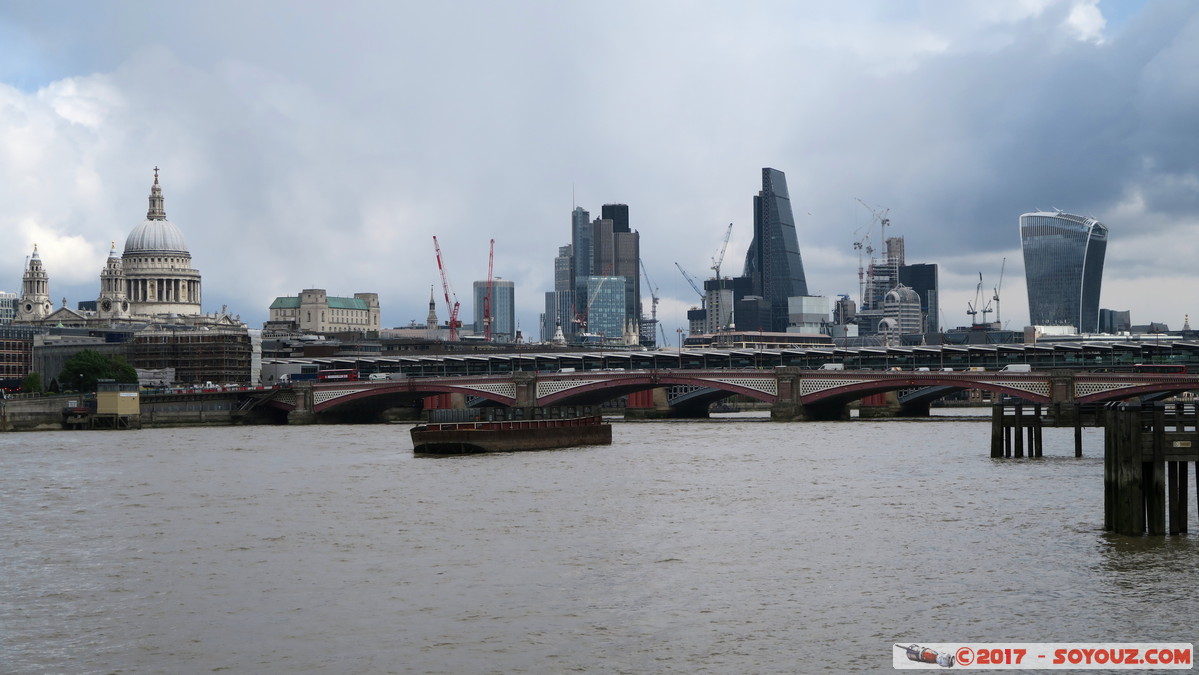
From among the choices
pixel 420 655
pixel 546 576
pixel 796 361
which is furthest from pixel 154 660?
pixel 796 361

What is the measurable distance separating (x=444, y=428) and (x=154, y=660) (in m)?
52.5

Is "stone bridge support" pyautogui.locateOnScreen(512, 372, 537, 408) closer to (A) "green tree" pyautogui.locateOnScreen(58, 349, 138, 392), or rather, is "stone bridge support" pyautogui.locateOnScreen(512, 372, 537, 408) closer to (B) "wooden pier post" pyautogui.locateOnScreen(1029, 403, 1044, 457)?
(A) "green tree" pyautogui.locateOnScreen(58, 349, 138, 392)

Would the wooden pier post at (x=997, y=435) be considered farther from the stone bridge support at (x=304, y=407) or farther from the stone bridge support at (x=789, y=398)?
the stone bridge support at (x=304, y=407)

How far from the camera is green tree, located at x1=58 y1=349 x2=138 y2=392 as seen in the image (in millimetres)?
156375

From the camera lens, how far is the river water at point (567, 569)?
2938 cm

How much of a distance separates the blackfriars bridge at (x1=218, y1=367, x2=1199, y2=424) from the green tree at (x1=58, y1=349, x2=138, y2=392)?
91.6 ft

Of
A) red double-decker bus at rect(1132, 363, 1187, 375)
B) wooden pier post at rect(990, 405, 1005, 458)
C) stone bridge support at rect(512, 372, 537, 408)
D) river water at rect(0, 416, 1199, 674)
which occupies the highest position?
red double-decker bus at rect(1132, 363, 1187, 375)

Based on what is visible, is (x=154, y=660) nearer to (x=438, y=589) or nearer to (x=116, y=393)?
(x=438, y=589)

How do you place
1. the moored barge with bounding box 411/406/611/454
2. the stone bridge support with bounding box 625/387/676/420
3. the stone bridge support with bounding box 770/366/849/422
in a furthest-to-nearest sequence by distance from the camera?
the stone bridge support with bounding box 625/387/676/420, the stone bridge support with bounding box 770/366/849/422, the moored barge with bounding box 411/406/611/454

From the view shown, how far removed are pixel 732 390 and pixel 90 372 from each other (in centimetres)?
7217

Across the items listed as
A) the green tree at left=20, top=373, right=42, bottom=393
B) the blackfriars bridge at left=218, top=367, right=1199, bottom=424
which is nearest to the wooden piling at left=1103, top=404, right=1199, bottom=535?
the blackfriars bridge at left=218, top=367, right=1199, bottom=424

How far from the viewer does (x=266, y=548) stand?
42.1 meters

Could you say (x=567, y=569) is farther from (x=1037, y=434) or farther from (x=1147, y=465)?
(x=1037, y=434)

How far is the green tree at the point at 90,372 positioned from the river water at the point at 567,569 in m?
92.3
